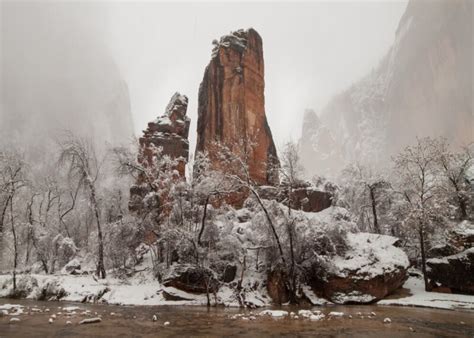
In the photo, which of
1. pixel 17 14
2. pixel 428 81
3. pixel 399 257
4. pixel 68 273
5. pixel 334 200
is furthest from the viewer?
pixel 17 14

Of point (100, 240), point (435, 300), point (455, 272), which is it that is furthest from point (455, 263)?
point (100, 240)

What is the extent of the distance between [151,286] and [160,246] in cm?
404

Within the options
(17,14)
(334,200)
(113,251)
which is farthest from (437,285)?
(17,14)

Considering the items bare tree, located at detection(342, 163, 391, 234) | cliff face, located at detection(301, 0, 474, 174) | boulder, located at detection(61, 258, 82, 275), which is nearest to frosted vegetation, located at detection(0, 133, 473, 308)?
boulder, located at detection(61, 258, 82, 275)

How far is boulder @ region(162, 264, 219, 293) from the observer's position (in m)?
26.0

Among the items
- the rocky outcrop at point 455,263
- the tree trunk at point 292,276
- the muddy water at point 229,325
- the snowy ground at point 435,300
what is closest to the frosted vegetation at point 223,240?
the tree trunk at point 292,276

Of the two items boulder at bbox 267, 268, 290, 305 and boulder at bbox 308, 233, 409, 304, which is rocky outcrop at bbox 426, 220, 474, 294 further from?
boulder at bbox 267, 268, 290, 305

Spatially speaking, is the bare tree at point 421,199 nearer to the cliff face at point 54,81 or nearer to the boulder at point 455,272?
the boulder at point 455,272

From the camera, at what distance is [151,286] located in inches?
1109

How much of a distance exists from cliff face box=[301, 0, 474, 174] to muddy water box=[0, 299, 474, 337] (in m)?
85.4

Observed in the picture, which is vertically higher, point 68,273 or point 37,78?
point 37,78

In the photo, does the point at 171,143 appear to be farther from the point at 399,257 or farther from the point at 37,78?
the point at 37,78

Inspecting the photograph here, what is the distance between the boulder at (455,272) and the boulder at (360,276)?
2.22 metres

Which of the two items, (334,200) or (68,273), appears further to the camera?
(334,200)
